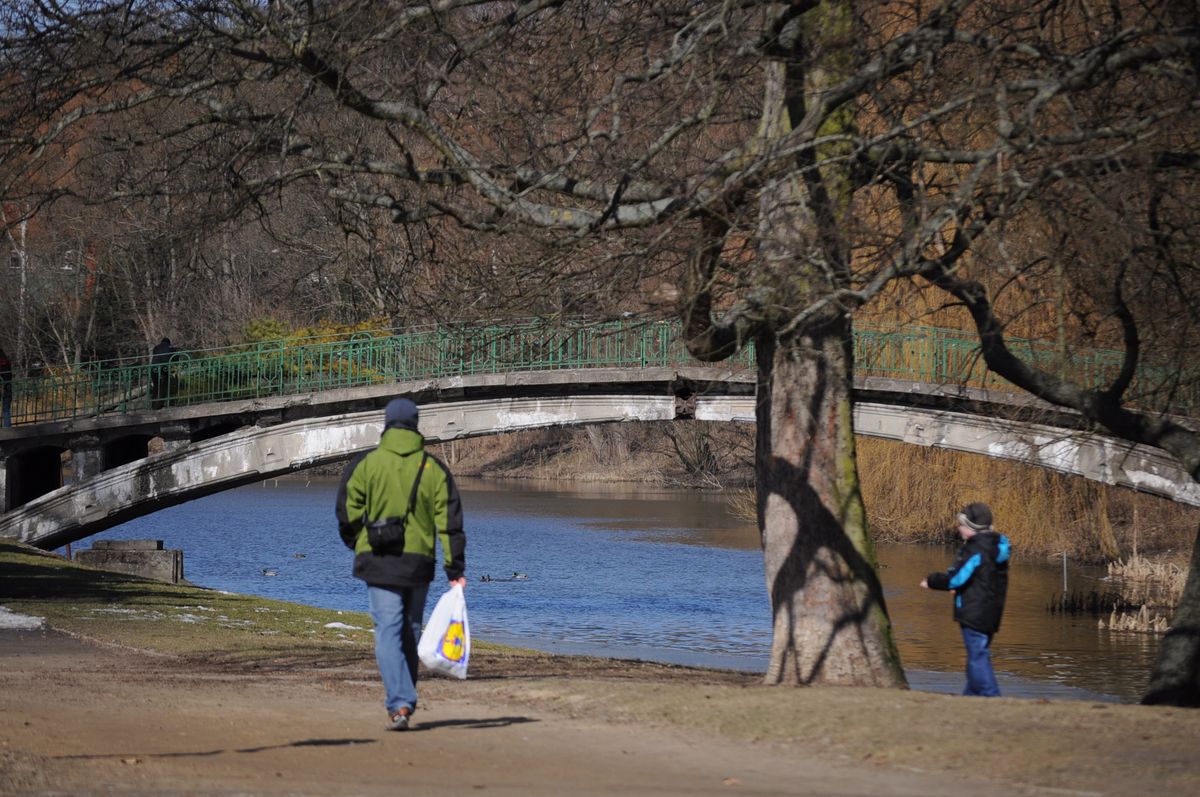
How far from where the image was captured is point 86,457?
86.4ft

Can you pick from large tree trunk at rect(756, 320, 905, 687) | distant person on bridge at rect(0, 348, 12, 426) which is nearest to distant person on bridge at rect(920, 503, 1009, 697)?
large tree trunk at rect(756, 320, 905, 687)

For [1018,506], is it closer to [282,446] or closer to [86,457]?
[282,446]

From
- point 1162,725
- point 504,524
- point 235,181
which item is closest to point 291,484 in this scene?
point 504,524

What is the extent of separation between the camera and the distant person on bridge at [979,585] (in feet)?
34.7

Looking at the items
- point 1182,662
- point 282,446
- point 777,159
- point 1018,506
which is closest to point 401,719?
point 777,159

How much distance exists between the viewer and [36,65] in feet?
39.3

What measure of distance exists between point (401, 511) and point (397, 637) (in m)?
0.67

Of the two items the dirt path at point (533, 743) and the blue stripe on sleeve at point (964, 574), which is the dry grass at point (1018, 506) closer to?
the blue stripe on sleeve at point (964, 574)

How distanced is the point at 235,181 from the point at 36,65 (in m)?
1.77

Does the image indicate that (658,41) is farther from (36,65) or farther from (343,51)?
(36,65)

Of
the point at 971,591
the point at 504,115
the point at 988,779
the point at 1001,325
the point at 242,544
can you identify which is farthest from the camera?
the point at 242,544

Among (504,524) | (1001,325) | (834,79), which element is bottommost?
(504,524)

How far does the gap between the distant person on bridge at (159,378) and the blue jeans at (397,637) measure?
62.3 feet

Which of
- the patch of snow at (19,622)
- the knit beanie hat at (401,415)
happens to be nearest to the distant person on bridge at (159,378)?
the patch of snow at (19,622)
